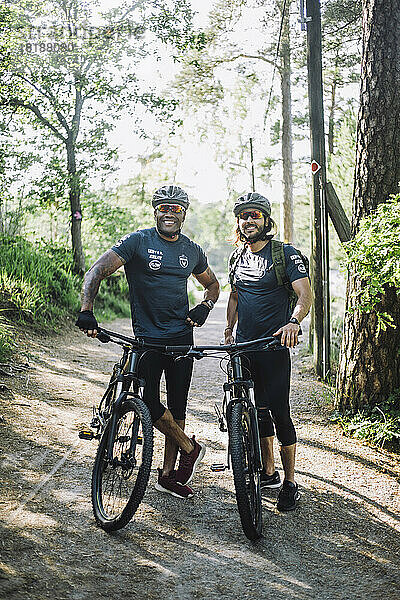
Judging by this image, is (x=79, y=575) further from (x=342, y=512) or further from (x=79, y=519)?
(x=342, y=512)

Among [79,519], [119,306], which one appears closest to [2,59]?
[119,306]

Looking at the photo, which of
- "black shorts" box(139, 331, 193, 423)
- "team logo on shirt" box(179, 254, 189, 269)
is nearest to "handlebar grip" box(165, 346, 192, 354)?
"black shorts" box(139, 331, 193, 423)

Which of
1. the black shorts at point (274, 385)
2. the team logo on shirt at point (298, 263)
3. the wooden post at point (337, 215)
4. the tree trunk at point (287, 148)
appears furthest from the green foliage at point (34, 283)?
the tree trunk at point (287, 148)

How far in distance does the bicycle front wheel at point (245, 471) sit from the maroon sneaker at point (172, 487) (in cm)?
68

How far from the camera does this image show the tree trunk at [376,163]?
19.8 feet

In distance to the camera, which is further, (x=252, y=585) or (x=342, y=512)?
(x=342, y=512)

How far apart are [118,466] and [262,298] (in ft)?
4.86

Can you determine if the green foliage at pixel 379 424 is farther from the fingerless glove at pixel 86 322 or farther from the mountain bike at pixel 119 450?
the fingerless glove at pixel 86 322

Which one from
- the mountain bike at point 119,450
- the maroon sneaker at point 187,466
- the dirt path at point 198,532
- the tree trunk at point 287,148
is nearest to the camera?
the dirt path at point 198,532

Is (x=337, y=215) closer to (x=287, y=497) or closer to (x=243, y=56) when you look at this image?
(x=287, y=497)

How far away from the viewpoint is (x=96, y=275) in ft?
14.0

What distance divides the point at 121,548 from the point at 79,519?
0.49m

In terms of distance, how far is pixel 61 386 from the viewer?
781 cm

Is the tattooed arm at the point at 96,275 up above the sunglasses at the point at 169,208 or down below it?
below
